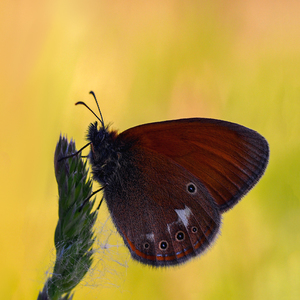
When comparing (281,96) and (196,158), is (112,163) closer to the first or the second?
(196,158)

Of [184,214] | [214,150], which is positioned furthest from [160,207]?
[214,150]

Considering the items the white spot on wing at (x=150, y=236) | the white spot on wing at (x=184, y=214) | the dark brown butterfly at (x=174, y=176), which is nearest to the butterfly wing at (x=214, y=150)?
the dark brown butterfly at (x=174, y=176)

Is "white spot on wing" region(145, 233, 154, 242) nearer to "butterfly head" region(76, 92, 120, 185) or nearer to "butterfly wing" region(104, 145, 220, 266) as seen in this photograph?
"butterfly wing" region(104, 145, 220, 266)

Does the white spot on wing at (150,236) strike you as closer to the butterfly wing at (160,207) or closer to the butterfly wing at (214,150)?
the butterfly wing at (160,207)

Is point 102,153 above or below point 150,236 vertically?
above

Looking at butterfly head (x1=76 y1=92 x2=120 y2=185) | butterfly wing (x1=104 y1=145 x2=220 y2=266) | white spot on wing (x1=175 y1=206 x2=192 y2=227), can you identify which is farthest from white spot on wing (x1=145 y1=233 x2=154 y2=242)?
butterfly head (x1=76 y1=92 x2=120 y2=185)

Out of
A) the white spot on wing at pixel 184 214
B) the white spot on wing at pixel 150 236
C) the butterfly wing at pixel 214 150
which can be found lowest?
the white spot on wing at pixel 150 236

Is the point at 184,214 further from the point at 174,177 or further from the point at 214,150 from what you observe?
the point at 214,150

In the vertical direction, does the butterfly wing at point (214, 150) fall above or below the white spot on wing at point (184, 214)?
above
